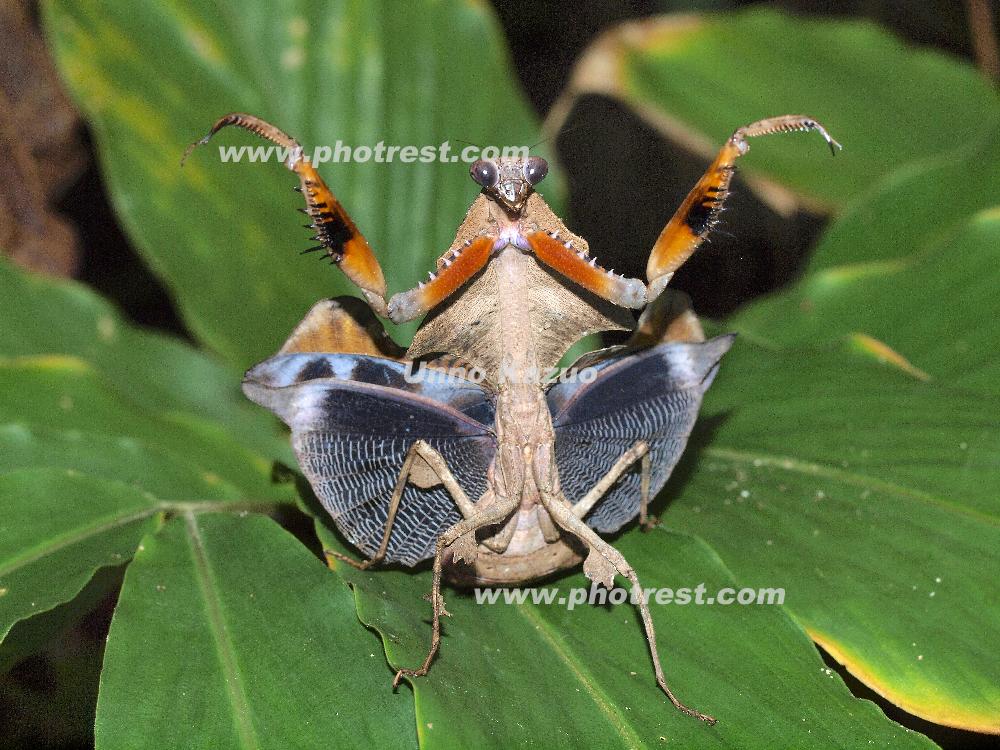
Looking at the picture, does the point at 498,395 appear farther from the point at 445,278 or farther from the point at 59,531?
the point at 59,531

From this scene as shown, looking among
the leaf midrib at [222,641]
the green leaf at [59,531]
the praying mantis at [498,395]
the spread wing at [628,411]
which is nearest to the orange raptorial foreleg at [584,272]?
the praying mantis at [498,395]

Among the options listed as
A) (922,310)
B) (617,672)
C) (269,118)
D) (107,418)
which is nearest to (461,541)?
(617,672)

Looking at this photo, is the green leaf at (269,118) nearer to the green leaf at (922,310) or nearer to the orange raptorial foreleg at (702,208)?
the green leaf at (922,310)

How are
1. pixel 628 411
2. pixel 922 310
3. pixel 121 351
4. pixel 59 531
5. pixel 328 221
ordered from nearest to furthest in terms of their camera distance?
pixel 328 221
pixel 628 411
pixel 59 531
pixel 922 310
pixel 121 351

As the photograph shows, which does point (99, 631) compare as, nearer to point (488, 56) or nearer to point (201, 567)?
point (201, 567)

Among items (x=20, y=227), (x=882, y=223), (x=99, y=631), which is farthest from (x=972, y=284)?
(x=20, y=227)

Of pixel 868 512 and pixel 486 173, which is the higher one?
pixel 486 173

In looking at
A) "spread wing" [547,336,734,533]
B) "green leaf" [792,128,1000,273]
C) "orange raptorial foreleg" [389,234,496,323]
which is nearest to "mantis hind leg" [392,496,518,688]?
"spread wing" [547,336,734,533]
